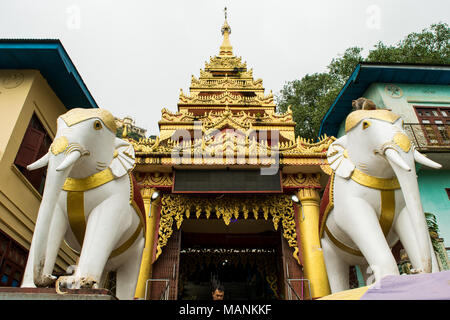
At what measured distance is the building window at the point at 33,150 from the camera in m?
7.27

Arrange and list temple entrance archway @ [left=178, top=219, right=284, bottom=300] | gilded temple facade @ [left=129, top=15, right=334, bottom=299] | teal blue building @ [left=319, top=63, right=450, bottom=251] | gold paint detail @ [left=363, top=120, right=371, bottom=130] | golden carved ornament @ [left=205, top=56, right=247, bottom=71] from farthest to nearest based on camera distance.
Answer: golden carved ornament @ [left=205, top=56, right=247, bottom=71], temple entrance archway @ [left=178, top=219, right=284, bottom=300], teal blue building @ [left=319, top=63, right=450, bottom=251], gilded temple facade @ [left=129, top=15, right=334, bottom=299], gold paint detail @ [left=363, top=120, right=371, bottom=130]

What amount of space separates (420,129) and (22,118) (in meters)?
11.2

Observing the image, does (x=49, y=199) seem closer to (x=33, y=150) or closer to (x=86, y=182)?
(x=86, y=182)

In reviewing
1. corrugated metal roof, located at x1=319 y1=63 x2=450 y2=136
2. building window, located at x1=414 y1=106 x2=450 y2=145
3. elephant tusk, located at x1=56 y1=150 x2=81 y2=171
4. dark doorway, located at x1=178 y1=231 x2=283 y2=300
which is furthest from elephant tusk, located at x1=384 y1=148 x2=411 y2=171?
corrugated metal roof, located at x1=319 y1=63 x2=450 y2=136

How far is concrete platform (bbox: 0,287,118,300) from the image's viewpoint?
2.26 m

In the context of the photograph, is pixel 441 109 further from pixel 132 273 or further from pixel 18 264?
pixel 18 264

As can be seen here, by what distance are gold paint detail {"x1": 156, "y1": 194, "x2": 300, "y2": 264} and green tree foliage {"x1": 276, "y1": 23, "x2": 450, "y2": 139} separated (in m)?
9.00

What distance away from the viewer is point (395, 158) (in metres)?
3.13

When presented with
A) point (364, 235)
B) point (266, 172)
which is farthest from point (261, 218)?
point (364, 235)

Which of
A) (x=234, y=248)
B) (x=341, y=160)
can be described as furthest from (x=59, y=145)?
(x=234, y=248)

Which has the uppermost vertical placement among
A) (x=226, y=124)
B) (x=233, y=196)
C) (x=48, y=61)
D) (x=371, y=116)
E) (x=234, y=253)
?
(x=48, y=61)

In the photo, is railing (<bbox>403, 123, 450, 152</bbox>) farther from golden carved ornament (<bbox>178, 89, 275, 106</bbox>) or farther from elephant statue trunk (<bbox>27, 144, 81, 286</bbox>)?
elephant statue trunk (<bbox>27, 144, 81, 286</bbox>)

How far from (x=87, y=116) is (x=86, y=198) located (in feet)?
2.97

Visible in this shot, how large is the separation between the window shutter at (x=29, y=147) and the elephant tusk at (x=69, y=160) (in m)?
5.09
